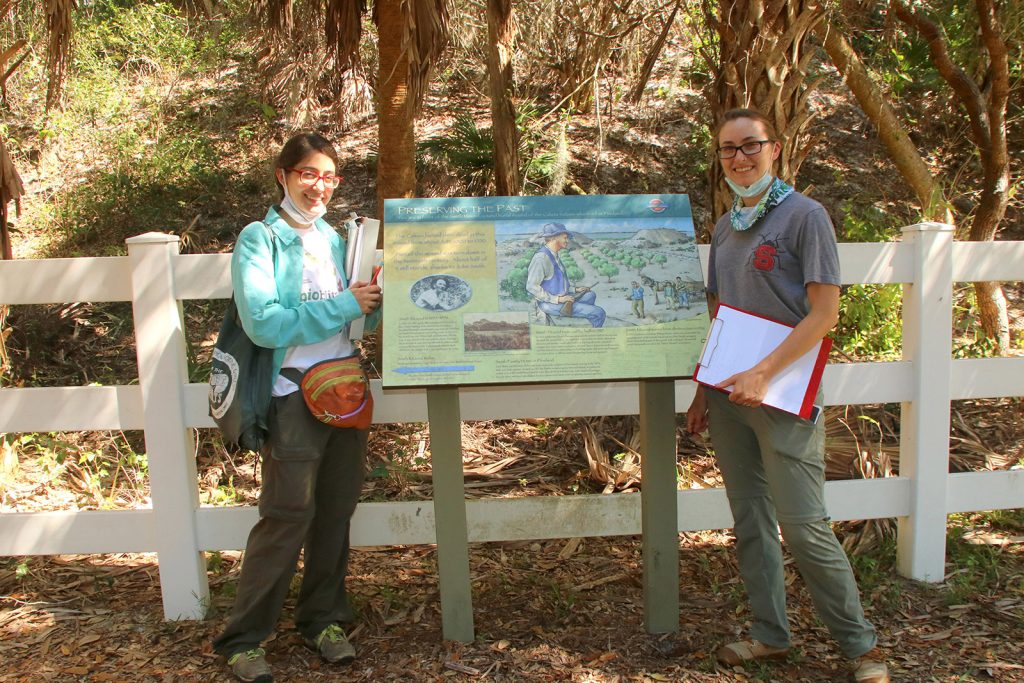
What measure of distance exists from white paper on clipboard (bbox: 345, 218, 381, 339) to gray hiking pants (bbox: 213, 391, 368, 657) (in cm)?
37

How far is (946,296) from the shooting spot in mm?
3955

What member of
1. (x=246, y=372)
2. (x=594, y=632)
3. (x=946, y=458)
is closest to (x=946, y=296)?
(x=946, y=458)

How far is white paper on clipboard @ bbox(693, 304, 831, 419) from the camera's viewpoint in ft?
9.76

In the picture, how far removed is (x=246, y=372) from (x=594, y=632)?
185 cm

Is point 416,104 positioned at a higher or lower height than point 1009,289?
higher

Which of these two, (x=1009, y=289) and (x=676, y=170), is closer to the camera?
(x=1009, y=289)

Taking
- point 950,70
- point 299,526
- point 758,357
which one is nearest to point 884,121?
point 950,70

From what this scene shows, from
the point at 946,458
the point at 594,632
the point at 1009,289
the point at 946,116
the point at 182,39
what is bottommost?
the point at 594,632

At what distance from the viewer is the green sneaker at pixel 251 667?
10.8 feet

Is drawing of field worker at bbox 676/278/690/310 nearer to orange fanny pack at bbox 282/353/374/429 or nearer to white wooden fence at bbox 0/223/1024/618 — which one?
white wooden fence at bbox 0/223/1024/618

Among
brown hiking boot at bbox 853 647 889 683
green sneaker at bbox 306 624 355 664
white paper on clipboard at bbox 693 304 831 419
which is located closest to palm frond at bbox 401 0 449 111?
white paper on clipboard at bbox 693 304 831 419

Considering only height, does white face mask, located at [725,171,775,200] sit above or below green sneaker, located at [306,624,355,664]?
above

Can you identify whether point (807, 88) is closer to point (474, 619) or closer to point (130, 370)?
point (474, 619)

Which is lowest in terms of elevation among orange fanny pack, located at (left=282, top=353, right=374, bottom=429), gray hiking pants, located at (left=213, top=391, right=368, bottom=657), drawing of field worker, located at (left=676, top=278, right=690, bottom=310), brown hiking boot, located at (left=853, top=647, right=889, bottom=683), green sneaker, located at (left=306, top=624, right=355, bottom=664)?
brown hiking boot, located at (left=853, top=647, right=889, bottom=683)
